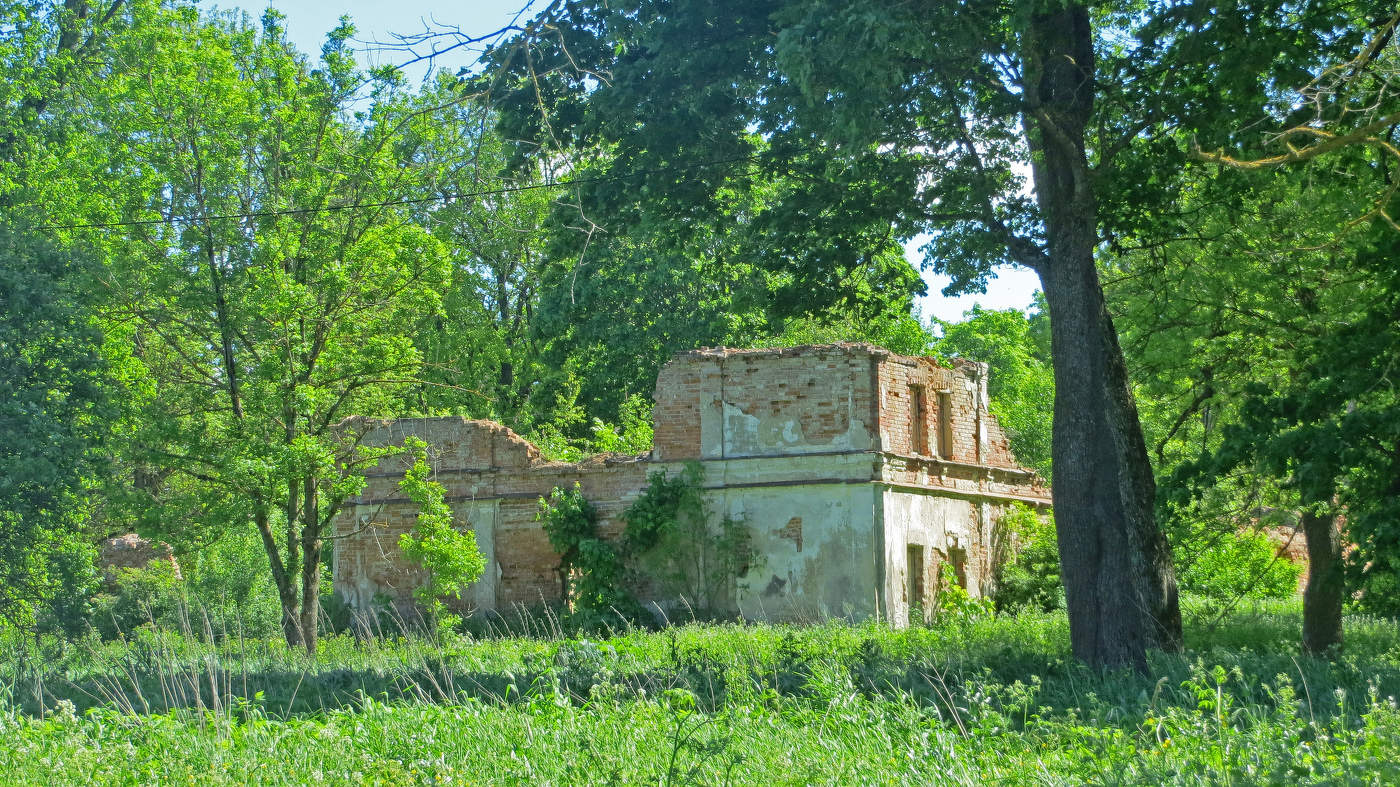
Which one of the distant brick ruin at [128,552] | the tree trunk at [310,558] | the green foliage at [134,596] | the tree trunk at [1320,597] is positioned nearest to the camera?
the tree trunk at [1320,597]

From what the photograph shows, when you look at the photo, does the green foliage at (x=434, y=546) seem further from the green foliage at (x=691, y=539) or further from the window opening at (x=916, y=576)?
the window opening at (x=916, y=576)

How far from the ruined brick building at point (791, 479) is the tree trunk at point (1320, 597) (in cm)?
741

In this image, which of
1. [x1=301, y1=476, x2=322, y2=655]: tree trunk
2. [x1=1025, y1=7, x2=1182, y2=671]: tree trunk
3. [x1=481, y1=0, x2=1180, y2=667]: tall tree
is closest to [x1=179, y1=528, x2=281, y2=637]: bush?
[x1=301, y1=476, x2=322, y2=655]: tree trunk

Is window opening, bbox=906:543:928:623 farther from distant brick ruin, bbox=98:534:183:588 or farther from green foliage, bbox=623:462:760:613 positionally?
distant brick ruin, bbox=98:534:183:588

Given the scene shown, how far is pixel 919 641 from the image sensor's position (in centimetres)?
1570

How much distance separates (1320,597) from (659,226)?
9.20m

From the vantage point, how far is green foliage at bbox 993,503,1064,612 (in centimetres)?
2431

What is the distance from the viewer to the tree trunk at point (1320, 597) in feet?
48.8

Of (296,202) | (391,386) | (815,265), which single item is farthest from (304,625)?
(815,265)

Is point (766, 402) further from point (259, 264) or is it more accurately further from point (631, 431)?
point (259, 264)

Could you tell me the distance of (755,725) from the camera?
840cm

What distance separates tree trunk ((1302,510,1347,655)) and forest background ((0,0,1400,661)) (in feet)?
0.21

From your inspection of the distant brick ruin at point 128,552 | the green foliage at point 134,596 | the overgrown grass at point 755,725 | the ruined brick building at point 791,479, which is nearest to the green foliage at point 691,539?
the ruined brick building at point 791,479

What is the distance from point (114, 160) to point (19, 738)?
12404mm
